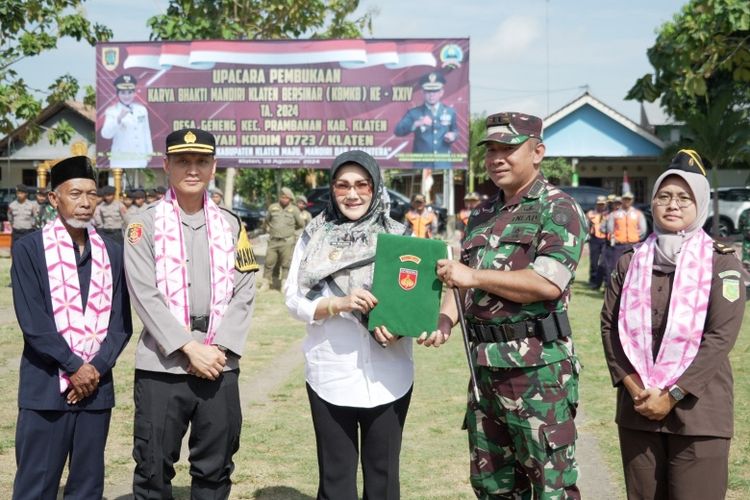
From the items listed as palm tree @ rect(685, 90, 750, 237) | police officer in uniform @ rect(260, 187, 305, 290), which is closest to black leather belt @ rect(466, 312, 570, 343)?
police officer in uniform @ rect(260, 187, 305, 290)

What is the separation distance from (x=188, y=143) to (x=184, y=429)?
1262 mm

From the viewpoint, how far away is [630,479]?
10.8 ft

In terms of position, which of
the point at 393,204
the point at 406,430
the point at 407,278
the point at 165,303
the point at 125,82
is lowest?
the point at 406,430

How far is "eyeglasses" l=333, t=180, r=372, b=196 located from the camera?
3.36 m

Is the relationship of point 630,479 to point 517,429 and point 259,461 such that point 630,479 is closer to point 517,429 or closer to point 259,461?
point 517,429

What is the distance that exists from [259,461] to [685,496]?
2915 millimetres

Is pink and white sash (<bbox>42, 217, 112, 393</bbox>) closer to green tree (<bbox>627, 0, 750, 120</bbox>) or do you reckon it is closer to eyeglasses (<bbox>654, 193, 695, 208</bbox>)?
eyeglasses (<bbox>654, 193, 695, 208</bbox>)

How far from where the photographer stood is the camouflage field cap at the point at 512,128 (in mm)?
3158

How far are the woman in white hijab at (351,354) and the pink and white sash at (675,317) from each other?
3.16 feet

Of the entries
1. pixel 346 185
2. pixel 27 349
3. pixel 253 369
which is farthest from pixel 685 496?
pixel 253 369

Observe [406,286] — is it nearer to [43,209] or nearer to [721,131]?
[43,209]

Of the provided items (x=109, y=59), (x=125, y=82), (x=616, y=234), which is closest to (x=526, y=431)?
(x=616, y=234)

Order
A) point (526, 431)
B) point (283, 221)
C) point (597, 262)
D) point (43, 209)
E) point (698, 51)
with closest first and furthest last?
point (526, 431) < point (698, 51) < point (283, 221) < point (597, 262) < point (43, 209)

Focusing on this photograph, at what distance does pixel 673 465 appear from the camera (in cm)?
317
